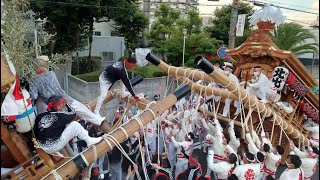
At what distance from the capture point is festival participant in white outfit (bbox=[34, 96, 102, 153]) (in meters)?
3.17

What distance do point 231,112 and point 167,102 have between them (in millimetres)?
4146

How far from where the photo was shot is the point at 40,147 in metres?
3.12

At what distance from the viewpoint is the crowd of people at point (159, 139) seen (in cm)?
335

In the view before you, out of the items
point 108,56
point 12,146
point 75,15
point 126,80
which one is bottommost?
point 108,56

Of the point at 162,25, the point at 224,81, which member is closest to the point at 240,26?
the point at 162,25

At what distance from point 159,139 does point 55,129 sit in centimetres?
256

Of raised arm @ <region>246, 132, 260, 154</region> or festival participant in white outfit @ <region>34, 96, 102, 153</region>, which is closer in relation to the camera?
festival participant in white outfit @ <region>34, 96, 102, 153</region>

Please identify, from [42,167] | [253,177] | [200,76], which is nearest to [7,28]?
[42,167]

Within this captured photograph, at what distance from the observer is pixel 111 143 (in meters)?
3.30

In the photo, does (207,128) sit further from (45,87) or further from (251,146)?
(45,87)

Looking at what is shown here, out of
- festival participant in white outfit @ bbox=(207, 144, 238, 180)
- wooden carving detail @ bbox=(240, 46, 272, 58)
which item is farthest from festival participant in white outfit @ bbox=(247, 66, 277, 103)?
festival participant in white outfit @ bbox=(207, 144, 238, 180)

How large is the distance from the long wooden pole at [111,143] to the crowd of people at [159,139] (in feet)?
0.51

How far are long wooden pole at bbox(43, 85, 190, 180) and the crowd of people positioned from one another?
155 mm

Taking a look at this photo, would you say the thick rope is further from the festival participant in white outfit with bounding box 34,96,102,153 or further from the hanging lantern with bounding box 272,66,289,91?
the hanging lantern with bounding box 272,66,289,91
